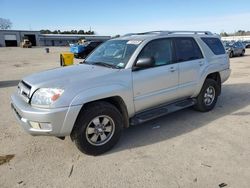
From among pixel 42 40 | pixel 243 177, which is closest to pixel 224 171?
pixel 243 177

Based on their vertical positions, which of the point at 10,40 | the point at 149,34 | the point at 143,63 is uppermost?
the point at 10,40

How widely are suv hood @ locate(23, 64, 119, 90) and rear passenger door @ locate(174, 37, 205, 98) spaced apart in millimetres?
1645

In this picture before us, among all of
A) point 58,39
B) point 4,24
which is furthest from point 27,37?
point 4,24

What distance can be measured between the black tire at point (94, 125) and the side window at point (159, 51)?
1149 millimetres

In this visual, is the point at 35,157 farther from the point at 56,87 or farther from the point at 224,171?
the point at 224,171

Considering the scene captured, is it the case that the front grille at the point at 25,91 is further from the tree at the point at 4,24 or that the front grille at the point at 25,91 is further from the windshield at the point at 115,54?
the tree at the point at 4,24

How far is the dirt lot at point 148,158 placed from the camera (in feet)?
10.5

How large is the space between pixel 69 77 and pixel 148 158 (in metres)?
1.76

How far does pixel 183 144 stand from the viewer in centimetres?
419

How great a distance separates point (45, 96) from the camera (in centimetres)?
347

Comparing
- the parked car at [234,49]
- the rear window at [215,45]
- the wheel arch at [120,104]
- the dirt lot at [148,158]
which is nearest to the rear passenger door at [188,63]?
the rear window at [215,45]

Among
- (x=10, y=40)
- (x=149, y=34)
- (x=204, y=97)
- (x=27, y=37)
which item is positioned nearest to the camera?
(x=149, y=34)

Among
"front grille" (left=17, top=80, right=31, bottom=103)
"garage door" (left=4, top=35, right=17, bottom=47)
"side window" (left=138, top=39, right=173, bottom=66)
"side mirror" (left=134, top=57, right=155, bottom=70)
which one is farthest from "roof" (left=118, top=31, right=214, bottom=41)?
"garage door" (left=4, top=35, right=17, bottom=47)

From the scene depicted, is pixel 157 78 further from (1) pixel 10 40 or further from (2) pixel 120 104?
(1) pixel 10 40
